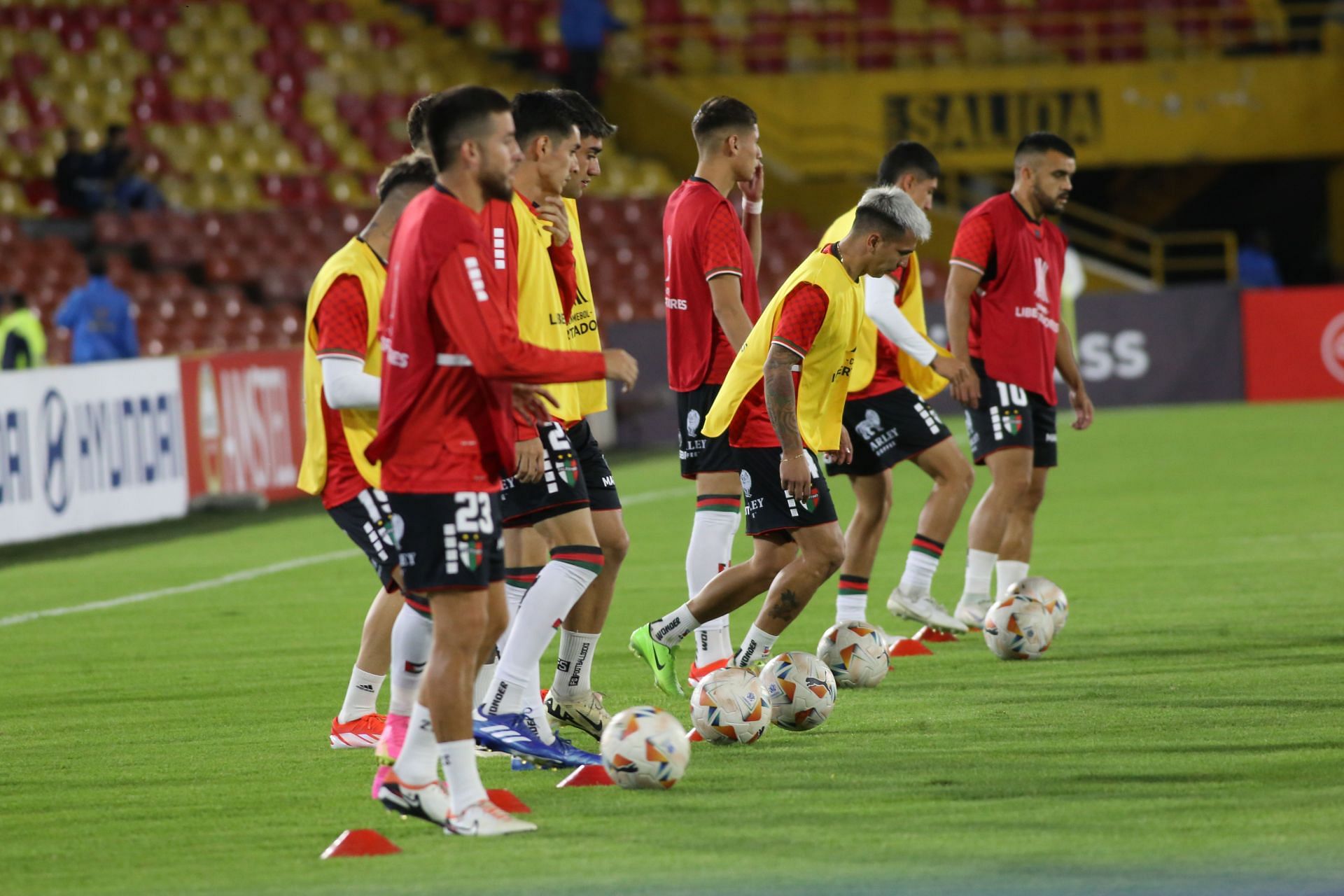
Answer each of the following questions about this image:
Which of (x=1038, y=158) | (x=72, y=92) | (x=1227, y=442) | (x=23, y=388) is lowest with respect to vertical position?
(x=1227, y=442)

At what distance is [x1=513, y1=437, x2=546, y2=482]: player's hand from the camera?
6168mm

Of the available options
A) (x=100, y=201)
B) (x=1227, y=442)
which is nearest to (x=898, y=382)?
(x=1227, y=442)

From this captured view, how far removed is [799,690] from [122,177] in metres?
18.3

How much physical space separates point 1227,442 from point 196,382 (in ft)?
33.4

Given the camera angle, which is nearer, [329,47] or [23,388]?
[23,388]

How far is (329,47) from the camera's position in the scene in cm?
2845

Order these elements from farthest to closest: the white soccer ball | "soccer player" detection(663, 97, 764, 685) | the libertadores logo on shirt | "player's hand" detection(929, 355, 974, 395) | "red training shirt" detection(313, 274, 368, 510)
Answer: the libertadores logo on shirt → "player's hand" detection(929, 355, 974, 395) → "soccer player" detection(663, 97, 764, 685) → the white soccer ball → "red training shirt" detection(313, 274, 368, 510)

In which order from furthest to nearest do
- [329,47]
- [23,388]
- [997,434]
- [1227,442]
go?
1. [329,47]
2. [1227,442]
3. [23,388]
4. [997,434]

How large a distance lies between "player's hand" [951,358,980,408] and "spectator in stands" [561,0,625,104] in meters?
19.9

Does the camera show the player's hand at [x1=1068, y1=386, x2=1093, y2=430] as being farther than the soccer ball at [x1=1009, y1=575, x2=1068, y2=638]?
Yes

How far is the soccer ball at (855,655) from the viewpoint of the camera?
25.8 feet

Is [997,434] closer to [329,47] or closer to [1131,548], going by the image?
[1131,548]

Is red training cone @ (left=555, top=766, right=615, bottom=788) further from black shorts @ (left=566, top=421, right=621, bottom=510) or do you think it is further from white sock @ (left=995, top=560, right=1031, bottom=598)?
white sock @ (left=995, top=560, right=1031, bottom=598)

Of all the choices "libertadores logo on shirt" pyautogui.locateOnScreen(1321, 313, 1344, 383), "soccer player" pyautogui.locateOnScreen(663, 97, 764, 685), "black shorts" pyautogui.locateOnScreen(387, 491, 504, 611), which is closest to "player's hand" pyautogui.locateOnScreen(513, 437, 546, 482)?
"black shorts" pyautogui.locateOnScreen(387, 491, 504, 611)
